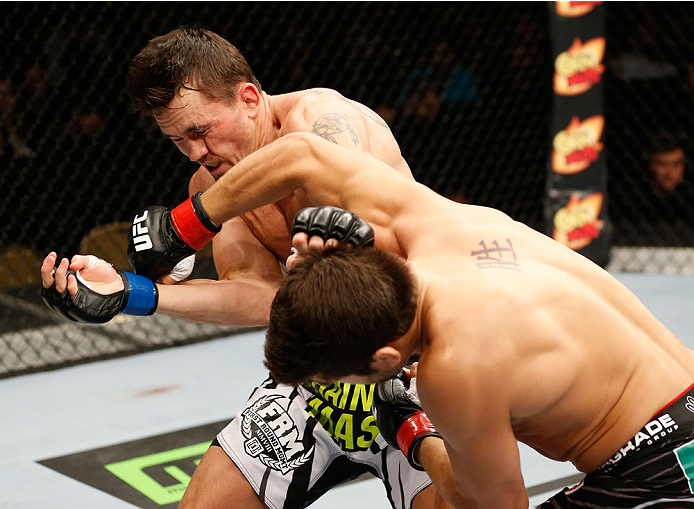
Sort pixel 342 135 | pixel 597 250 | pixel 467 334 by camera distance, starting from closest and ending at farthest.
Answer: pixel 467 334
pixel 342 135
pixel 597 250

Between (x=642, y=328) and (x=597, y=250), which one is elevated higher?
(x=642, y=328)

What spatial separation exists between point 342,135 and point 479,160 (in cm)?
371

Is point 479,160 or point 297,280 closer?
point 297,280

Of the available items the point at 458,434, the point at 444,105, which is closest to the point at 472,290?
the point at 458,434

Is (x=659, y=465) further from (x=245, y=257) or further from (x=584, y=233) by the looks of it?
(x=584, y=233)

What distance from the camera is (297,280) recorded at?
1.33 meters

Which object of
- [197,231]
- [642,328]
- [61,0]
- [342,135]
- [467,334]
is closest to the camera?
[467,334]

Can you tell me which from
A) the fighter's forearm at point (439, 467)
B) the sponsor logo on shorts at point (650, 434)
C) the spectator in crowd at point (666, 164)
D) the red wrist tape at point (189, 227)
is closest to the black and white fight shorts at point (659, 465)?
the sponsor logo on shorts at point (650, 434)

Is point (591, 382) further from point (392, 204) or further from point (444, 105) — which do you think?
point (444, 105)

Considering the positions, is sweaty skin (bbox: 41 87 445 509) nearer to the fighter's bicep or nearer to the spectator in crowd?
the fighter's bicep

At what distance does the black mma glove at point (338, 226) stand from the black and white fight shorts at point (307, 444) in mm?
581

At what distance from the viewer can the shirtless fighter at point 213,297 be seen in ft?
6.17

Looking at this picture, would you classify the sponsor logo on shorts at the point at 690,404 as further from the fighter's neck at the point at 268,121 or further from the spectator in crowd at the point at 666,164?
the spectator in crowd at the point at 666,164

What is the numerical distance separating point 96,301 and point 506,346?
2.85 feet
